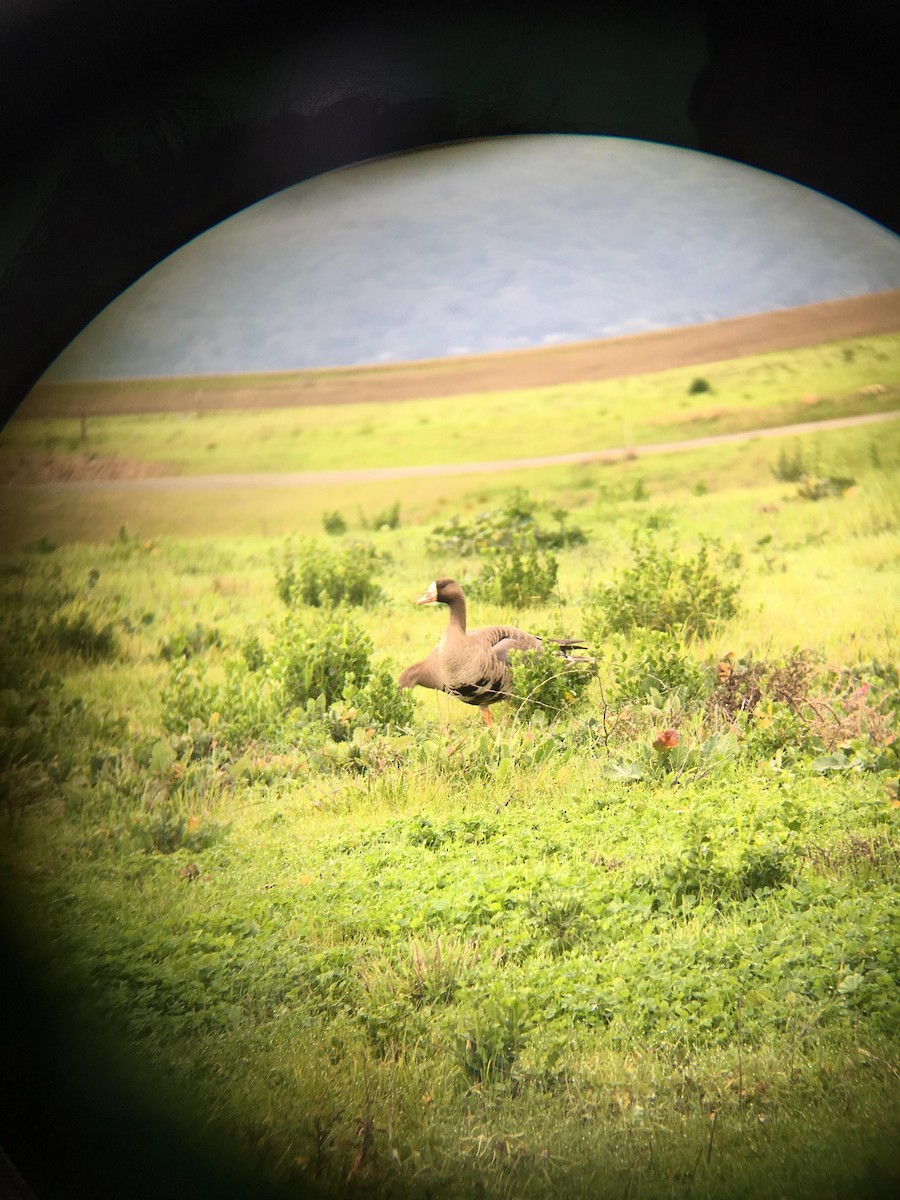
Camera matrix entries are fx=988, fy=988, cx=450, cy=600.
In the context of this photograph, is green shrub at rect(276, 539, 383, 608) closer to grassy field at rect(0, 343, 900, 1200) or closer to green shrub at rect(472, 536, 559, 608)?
grassy field at rect(0, 343, 900, 1200)

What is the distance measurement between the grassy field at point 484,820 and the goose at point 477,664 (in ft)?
0.12

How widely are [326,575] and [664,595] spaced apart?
751 mm

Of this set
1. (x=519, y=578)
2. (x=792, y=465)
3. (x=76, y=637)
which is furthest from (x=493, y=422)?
(x=76, y=637)

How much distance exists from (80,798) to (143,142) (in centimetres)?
131

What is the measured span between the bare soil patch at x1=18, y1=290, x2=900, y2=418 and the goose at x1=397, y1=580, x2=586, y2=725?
0.55m

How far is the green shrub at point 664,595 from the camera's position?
7.11 ft

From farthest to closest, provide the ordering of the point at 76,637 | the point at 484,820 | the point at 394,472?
the point at 394,472 → the point at 76,637 → the point at 484,820

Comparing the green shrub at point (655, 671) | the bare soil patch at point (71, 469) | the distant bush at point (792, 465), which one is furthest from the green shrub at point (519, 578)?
the bare soil patch at point (71, 469)

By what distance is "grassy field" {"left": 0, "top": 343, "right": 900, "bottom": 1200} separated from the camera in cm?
180

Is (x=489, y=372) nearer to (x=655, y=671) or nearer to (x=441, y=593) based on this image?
(x=441, y=593)

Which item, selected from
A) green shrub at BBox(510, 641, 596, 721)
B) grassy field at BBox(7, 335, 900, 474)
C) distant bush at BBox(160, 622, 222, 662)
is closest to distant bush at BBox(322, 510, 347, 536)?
grassy field at BBox(7, 335, 900, 474)

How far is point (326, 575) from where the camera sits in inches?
87.0

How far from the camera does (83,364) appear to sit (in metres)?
2.11

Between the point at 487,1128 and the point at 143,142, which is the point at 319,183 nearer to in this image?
the point at 143,142
